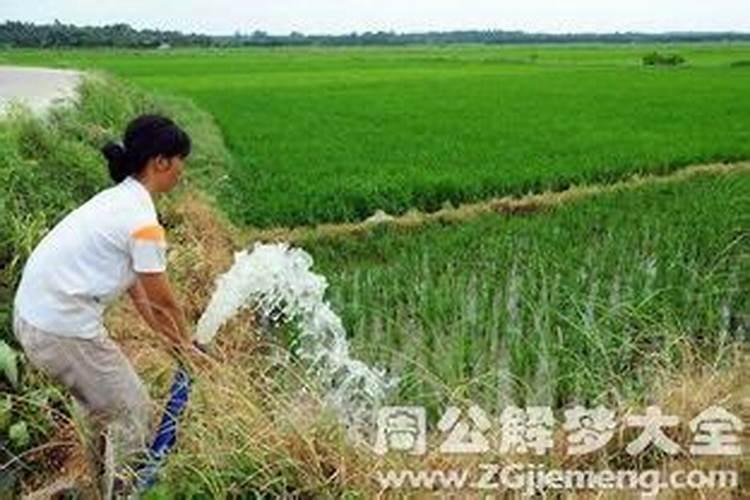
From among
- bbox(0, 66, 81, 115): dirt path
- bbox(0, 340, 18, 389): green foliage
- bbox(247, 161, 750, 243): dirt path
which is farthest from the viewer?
bbox(0, 66, 81, 115): dirt path

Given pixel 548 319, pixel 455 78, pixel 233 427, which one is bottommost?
pixel 455 78

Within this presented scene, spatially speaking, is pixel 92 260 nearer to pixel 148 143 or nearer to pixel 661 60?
pixel 148 143

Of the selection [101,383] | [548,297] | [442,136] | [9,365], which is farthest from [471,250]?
[442,136]

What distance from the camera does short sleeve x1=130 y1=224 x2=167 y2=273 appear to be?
12.7 ft

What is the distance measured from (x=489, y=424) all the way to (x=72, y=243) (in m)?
1.60

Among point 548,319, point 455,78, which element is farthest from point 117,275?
point 455,78

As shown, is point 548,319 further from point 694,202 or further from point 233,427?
point 694,202

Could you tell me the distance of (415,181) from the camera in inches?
487

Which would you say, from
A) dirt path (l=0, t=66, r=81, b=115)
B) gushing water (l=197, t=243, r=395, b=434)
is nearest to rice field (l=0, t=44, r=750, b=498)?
gushing water (l=197, t=243, r=395, b=434)

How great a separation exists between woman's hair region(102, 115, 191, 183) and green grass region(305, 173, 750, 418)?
54.6 inches

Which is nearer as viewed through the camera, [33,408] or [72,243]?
[72,243]

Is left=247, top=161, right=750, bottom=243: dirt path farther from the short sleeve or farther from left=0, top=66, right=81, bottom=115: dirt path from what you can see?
left=0, top=66, right=81, bottom=115: dirt path

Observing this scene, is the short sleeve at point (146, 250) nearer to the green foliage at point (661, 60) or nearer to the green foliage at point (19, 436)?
the green foliage at point (19, 436)

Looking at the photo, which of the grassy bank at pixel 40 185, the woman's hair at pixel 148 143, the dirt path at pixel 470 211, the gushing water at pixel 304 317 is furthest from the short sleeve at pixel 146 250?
the dirt path at pixel 470 211
